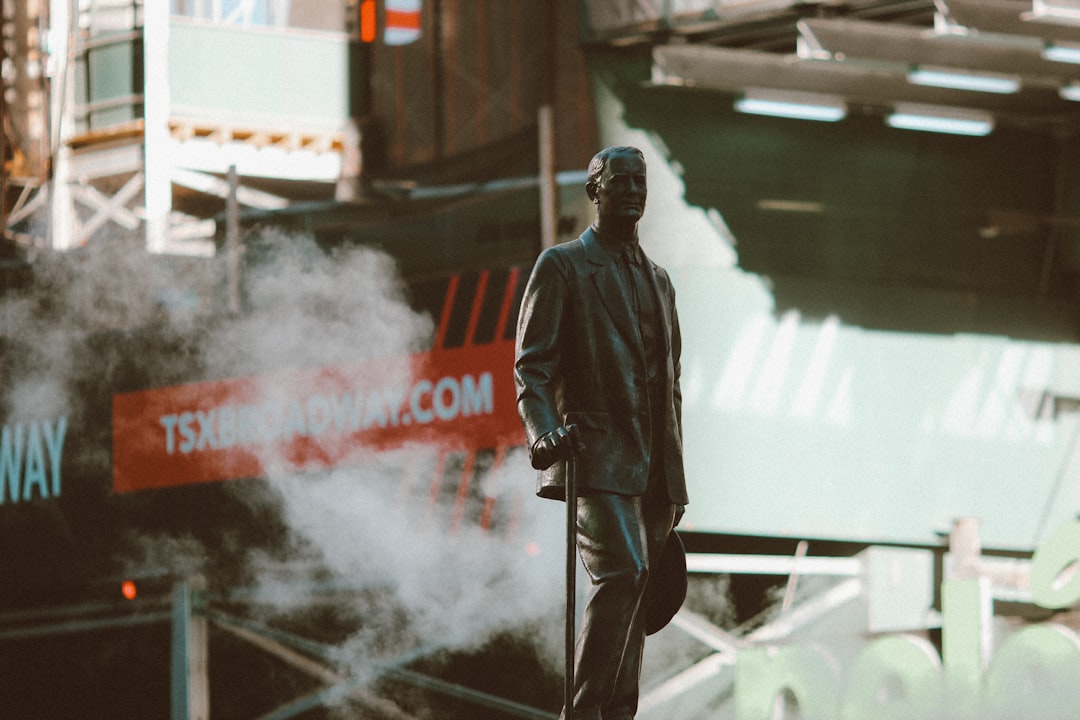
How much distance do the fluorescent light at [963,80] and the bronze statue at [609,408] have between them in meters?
5.57

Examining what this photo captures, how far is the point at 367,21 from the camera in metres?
12.5

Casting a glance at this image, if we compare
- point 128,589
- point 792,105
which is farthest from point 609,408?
point 128,589

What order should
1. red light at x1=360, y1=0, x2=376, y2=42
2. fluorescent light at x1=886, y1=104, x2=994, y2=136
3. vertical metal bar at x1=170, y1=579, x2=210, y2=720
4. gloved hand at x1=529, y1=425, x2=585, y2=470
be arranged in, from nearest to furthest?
gloved hand at x1=529, y1=425, x2=585, y2=470, fluorescent light at x1=886, y1=104, x2=994, y2=136, vertical metal bar at x1=170, y1=579, x2=210, y2=720, red light at x1=360, y1=0, x2=376, y2=42

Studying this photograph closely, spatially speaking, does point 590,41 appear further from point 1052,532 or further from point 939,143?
point 1052,532

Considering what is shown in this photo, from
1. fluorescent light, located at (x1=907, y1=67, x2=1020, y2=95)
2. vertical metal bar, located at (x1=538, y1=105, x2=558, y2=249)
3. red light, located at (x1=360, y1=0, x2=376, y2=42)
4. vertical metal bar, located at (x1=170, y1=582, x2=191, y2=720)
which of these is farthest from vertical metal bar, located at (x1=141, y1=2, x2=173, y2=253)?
fluorescent light, located at (x1=907, y1=67, x2=1020, y2=95)

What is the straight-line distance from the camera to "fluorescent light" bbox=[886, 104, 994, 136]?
10.7 m

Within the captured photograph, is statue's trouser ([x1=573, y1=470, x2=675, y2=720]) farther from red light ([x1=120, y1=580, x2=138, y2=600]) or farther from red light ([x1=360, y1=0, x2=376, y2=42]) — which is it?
red light ([x1=360, y1=0, x2=376, y2=42])

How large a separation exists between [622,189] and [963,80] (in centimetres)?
595

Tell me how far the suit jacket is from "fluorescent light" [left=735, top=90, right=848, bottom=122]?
19.4 ft

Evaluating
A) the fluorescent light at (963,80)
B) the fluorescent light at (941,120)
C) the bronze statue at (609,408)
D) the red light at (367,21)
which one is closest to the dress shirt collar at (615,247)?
the bronze statue at (609,408)

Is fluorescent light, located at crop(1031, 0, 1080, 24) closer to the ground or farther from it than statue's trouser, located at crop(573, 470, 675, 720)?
farther from it

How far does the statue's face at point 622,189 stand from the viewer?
4.70 m

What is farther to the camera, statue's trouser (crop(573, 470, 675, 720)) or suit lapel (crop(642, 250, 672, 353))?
suit lapel (crop(642, 250, 672, 353))

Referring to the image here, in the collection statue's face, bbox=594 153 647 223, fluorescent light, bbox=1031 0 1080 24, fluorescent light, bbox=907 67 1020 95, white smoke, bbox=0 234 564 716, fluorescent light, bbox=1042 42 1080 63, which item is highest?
fluorescent light, bbox=1031 0 1080 24
